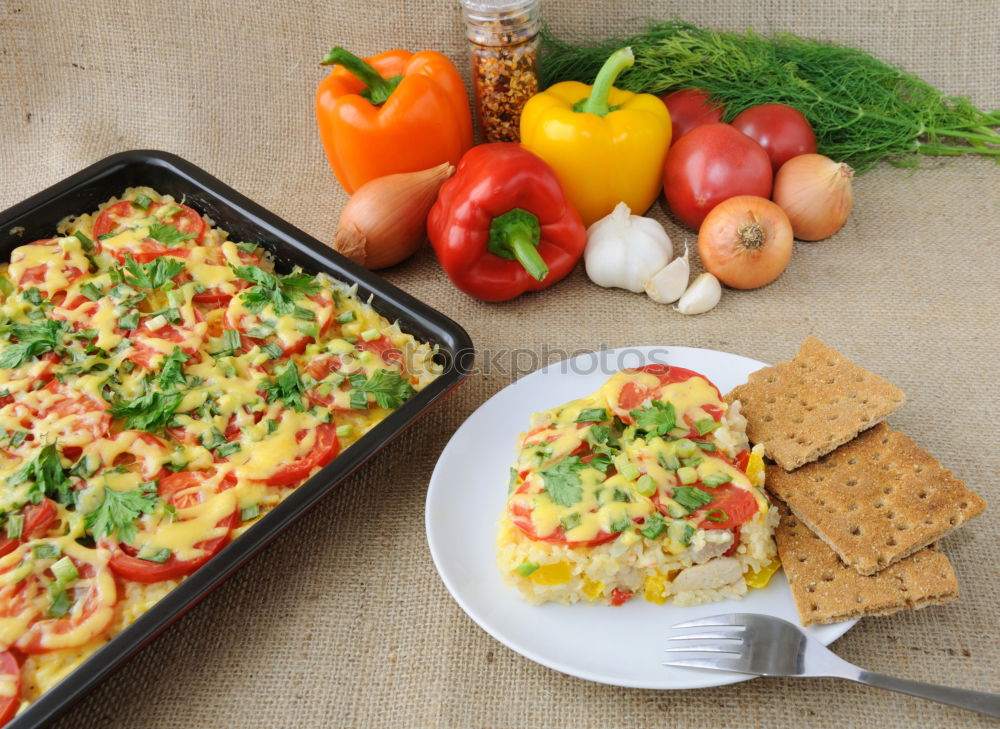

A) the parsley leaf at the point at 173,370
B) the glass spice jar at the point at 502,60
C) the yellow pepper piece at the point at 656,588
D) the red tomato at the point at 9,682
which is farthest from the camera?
the glass spice jar at the point at 502,60

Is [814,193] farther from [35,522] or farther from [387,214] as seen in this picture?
[35,522]

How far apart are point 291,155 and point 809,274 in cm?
223

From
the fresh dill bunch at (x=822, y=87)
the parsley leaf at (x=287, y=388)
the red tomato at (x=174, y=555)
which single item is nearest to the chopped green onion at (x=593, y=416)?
the parsley leaf at (x=287, y=388)

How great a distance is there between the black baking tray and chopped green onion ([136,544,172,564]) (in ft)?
0.43

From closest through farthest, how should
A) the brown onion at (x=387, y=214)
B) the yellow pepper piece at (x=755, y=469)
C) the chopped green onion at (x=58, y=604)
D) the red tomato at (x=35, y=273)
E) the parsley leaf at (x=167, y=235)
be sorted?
the chopped green onion at (x=58, y=604), the yellow pepper piece at (x=755, y=469), the red tomato at (x=35, y=273), the parsley leaf at (x=167, y=235), the brown onion at (x=387, y=214)

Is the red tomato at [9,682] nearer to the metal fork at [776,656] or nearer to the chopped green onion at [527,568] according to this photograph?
the chopped green onion at [527,568]

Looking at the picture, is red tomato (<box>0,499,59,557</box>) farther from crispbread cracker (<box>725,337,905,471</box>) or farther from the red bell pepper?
crispbread cracker (<box>725,337,905,471</box>)

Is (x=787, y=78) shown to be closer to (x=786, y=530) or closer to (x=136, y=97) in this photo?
(x=786, y=530)

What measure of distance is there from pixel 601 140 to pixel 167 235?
5.08 feet

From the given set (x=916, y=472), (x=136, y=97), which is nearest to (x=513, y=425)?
(x=916, y=472)

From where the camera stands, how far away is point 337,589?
2.21 m

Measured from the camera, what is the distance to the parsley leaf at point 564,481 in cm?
194

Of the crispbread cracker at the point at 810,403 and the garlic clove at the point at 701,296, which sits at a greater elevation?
the crispbread cracker at the point at 810,403

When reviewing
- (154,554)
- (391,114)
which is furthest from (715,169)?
(154,554)
